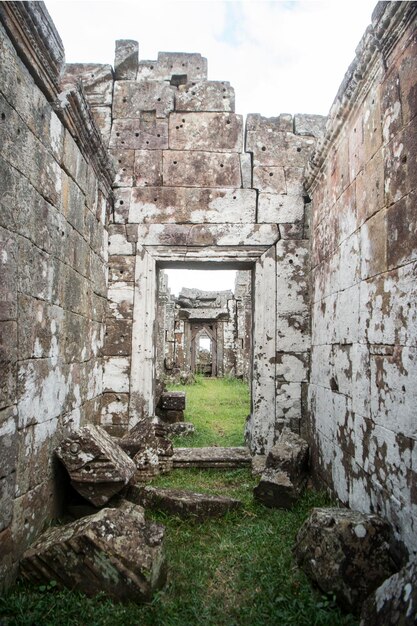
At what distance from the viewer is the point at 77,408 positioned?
4.04 m

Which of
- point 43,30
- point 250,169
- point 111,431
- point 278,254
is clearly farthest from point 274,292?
point 43,30

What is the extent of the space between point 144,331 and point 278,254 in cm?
195

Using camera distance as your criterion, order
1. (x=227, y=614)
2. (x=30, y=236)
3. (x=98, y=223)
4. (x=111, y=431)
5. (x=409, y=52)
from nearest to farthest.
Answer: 1. (x=227, y=614)
2. (x=409, y=52)
3. (x=30, y=236)
4. (x=98, y=223)
5. (x=111, y=431)

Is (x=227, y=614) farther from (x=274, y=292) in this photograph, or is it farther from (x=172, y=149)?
(x=172, y=149)

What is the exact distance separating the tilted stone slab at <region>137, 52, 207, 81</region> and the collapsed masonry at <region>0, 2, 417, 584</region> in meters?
0.02

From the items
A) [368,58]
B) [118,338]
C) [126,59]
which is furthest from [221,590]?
[126,59]

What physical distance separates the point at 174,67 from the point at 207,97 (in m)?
0.63

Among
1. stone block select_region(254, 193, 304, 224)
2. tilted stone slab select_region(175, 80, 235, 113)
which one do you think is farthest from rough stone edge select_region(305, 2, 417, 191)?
tilted stone slab select_region(175, 80, 235, 113)

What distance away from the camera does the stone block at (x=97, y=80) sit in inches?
219

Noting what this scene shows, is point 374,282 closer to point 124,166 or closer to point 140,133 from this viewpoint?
point 124,166

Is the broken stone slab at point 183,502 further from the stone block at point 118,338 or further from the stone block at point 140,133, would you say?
the stone block at point 140,133

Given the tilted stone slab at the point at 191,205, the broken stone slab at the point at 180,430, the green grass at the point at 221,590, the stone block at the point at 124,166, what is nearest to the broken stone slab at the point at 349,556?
the green grass at the point at 221,590

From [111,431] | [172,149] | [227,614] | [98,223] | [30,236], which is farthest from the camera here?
[172,149]

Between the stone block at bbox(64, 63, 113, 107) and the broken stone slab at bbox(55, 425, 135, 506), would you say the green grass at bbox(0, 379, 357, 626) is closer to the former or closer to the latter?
the broken stone slab at bbox(55, 425, 135, 506)
